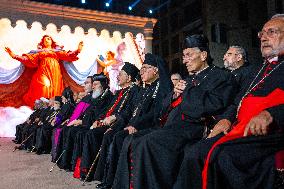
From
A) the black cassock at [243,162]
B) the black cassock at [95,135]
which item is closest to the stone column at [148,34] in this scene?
the black cassock at [95,135]

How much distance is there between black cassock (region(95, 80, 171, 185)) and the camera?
12.3ft

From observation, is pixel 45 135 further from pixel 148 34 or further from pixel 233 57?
pixel 148 34

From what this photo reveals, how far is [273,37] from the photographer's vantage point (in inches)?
96.4

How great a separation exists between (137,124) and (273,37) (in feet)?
6.47

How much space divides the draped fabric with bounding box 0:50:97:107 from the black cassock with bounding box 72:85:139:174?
667cm

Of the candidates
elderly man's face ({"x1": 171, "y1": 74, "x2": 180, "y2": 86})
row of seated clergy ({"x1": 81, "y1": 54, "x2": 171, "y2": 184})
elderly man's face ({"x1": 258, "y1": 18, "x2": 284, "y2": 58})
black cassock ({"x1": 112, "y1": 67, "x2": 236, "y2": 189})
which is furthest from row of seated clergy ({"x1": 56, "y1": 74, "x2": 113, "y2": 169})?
elderly man's face ({"x1": 258, "y1": 18, "x2": 284, "y2": 58})

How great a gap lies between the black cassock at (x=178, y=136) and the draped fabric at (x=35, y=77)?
870 cm

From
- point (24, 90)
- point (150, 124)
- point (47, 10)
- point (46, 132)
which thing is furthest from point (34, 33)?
point (150, 124)

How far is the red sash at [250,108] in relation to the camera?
7.17 ft

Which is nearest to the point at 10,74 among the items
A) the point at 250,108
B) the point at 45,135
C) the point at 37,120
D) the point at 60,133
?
the point at 37,120

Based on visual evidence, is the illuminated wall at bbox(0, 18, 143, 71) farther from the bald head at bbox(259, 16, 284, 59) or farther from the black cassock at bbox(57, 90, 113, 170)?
the bald head at bbox(259, 16, 284, 59)

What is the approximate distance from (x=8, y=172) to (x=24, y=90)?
6.55 meters

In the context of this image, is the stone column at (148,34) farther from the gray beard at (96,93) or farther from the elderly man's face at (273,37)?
the elderly man's face at (273,37)

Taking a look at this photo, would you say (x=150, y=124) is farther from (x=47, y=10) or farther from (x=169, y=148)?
(x=47, y=10)
